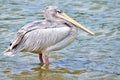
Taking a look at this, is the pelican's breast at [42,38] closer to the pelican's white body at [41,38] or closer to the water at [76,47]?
the pelican's white body at [41,38]

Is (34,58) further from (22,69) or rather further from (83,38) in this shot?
(83,38)

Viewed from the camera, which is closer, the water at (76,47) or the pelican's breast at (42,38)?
the water at (76,47)

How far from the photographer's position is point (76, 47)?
29.9ft

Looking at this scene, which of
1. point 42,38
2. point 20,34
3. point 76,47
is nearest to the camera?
point 20,34

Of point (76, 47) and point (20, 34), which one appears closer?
point (20, 34)

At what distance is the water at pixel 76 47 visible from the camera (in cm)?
762

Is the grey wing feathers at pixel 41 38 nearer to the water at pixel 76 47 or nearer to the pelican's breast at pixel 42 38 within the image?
the pelican's breast at pixel 42 38

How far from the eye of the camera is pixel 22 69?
785 centimetres

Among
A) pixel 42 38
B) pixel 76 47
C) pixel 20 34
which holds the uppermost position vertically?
pixel 20 34

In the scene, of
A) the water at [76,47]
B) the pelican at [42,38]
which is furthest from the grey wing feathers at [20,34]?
the water at [76,47]

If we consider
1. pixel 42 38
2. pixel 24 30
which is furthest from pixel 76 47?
pixel 24 30

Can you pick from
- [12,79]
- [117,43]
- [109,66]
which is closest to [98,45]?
[117,43]

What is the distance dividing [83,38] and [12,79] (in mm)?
2687

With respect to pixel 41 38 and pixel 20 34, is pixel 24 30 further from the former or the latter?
pixel 41 38
